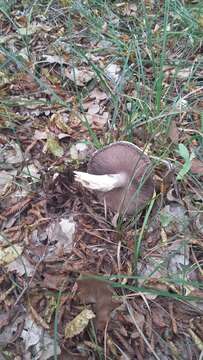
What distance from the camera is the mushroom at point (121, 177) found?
144 cm

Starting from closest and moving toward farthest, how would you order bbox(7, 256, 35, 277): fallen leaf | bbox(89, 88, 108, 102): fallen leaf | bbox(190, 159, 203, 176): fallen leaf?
bbox(7, 256, 35, 277): fallen leaf → bbox(190, 159, 203, 176): fallen leaf → bbox(89, 88, 108, 102): fallen leaf

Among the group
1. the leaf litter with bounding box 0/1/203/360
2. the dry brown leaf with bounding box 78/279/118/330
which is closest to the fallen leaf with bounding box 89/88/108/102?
the leaf litter with bounding box 0/1/203/360

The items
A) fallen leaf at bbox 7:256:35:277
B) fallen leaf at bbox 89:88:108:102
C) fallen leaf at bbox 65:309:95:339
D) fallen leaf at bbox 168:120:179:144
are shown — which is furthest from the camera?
fallen leaf at bbox 89:88:108:102

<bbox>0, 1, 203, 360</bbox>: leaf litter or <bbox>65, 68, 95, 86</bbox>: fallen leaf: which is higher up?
<bbox>65, 68, 95, 86</bbox>: fallen leaf

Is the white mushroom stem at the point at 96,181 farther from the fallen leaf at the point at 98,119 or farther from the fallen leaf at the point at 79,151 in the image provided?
the fallen leaf at the point at 98,119

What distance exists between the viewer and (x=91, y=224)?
150 centimetres

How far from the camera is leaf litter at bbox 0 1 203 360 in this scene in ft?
4.06

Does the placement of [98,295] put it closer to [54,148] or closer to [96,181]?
[96,181]

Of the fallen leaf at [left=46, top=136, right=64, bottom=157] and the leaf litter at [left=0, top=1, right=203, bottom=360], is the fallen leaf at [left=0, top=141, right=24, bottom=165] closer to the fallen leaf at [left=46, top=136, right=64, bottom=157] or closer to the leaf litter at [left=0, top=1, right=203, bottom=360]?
the leaf litter at [left=0, top=1, right=203, bottom=360]

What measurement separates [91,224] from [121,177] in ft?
0.72

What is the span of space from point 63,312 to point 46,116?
1.02m

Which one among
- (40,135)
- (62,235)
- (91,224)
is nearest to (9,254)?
(62,235)

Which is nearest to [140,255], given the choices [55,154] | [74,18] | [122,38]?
[55,154]

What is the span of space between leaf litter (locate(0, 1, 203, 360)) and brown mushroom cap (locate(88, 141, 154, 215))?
0.20 ft
